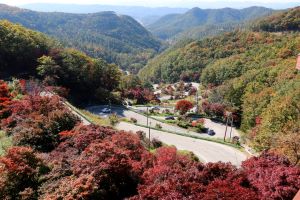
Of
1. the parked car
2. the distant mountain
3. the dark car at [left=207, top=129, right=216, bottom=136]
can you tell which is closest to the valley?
the dark car at [left=207, top=129, right=216, bottom=136]

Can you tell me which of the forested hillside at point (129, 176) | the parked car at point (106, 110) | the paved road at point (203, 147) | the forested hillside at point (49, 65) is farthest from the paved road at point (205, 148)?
the forested hillside at point (49, 65)

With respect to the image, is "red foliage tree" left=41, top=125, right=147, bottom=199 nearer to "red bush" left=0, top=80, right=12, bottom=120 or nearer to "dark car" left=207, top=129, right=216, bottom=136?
"red bush" left=0, top=80, right=12, bottom=120

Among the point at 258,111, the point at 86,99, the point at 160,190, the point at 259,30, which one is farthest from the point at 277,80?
the point at 259,30

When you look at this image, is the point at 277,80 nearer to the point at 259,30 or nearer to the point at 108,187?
the point at 108,187

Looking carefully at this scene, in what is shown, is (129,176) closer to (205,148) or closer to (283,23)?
(205,148)

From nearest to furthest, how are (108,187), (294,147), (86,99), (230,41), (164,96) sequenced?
(108,187) < (294,147) < (86,99) < (164,96) < (230,41)

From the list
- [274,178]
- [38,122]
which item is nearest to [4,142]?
[38,122]

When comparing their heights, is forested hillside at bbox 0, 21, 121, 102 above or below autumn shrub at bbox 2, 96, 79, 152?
below
